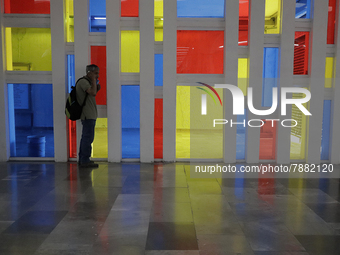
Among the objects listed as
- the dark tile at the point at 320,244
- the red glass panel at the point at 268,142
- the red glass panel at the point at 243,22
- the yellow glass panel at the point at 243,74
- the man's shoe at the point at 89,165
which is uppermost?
the red glass panel at the point at 243,22

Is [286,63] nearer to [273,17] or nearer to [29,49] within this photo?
[273,17]

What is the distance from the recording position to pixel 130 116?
28.3 feet

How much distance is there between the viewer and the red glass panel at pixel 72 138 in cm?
873

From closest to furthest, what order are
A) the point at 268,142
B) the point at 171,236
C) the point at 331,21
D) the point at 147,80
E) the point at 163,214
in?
the point at 171,236 < the point at 163,214 < the point at 147,80 < the point at 331,21 < the point at 268,142

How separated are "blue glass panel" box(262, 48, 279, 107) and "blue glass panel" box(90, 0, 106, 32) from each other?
4.22 m

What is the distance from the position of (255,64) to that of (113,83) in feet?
11.9

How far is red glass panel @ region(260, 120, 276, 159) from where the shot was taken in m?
8.71

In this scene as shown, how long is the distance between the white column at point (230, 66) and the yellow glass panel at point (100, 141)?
3112mm

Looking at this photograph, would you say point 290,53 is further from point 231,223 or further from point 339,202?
point 231,223

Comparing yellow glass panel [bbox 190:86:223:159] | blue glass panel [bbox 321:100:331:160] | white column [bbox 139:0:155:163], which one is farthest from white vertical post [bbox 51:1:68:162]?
blue glass panel [bbox 321:100:331:160]

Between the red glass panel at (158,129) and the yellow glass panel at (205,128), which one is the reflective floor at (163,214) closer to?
the red glass panel at (158,129)

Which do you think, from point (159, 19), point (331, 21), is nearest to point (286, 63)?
point (331, 21)

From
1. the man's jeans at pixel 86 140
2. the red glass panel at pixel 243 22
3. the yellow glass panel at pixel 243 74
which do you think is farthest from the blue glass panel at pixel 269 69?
the man's jeans at pixel 86 140

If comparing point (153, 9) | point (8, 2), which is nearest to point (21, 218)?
point (153, 9)
